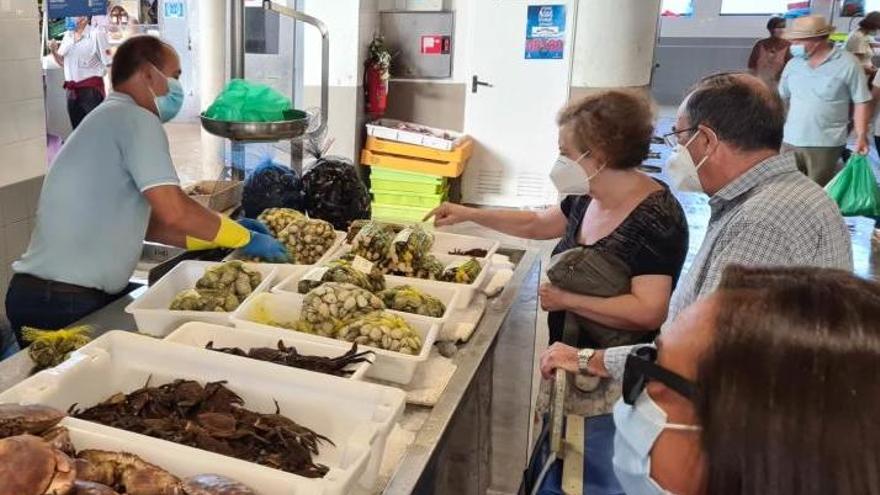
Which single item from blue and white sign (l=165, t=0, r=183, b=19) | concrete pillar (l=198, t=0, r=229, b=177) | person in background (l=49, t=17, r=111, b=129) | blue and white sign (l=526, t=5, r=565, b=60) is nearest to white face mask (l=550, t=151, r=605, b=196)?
blue and white sign (l=526, t=5, r=565, b=60)

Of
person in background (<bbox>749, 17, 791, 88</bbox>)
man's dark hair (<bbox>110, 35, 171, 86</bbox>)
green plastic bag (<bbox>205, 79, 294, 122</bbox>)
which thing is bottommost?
green plastic bag (<bbox>205, 79, 294, 122</bbox>)

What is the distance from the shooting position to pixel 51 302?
2.03 meters

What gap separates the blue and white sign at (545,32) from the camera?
5.58 metres

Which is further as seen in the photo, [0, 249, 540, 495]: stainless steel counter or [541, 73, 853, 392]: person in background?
[541, 73, 853, 392]: person in background

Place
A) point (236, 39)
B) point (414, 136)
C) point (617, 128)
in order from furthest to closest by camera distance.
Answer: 1. point (414, 136)
2. point (236, 39)
3. point (617, 128)

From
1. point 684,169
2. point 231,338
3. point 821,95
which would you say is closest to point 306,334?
point 231,338

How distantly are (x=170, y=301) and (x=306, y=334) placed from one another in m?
0.47

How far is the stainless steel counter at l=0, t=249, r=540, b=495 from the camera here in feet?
4.60

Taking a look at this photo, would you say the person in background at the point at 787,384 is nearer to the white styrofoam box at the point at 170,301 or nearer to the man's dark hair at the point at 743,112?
the man's dark hair at the point at 743,112

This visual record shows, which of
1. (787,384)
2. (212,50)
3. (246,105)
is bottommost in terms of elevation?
(787,384)

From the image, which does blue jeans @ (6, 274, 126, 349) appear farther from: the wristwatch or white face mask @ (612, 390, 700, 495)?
white face mask @ (612, 390, 700, 495)

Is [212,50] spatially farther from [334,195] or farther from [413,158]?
[334,195]

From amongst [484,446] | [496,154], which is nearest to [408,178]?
[496,154]

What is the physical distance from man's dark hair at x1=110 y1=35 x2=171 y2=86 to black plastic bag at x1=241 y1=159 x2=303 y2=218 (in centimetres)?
61
